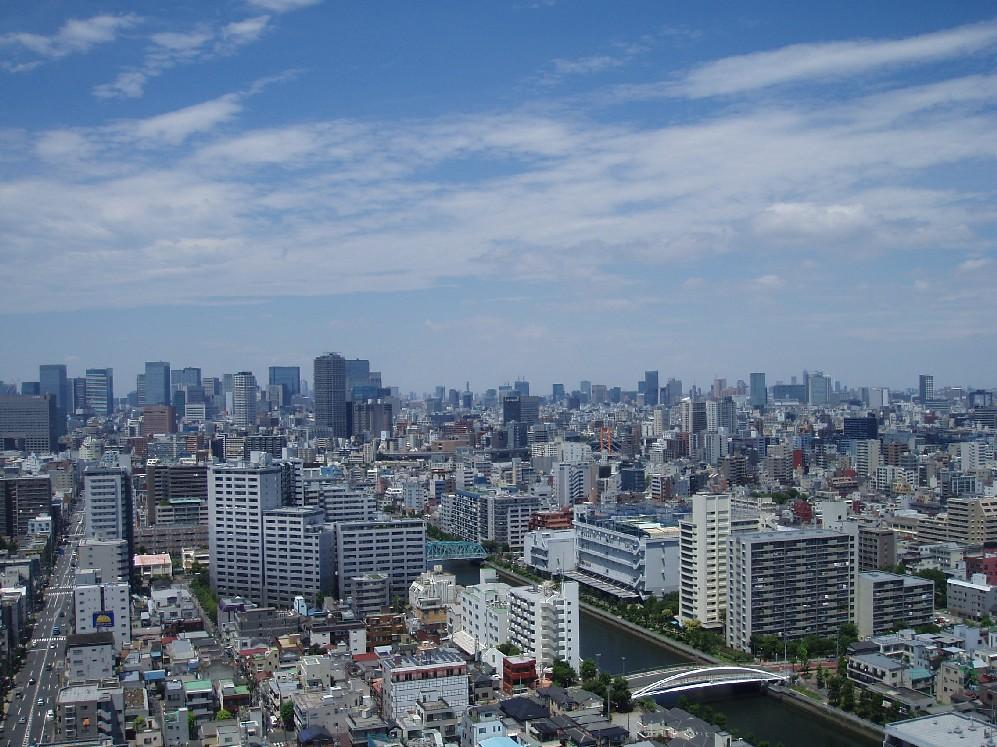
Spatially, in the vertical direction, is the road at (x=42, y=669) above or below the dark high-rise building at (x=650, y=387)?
below

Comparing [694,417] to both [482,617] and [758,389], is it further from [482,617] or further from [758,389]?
[482,617]

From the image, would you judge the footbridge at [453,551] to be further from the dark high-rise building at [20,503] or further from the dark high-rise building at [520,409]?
the dark high-rise building at [520,409]

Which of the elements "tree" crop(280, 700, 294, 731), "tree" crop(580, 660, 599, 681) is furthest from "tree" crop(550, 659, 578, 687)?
"tree" crop(280, 700, 294, 731)

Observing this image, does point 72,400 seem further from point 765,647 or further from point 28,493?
point 765,647

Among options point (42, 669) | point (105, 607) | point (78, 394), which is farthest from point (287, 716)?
point (78, 394)

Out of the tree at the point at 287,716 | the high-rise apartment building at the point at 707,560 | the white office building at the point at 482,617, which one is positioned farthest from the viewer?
the high-rise apartment building at the point at 707,560

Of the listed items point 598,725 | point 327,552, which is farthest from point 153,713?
point 327,552

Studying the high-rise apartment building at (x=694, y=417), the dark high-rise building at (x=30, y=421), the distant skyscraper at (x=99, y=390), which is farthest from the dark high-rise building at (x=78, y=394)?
the high-rise apartment building at (x=694, y=417)
